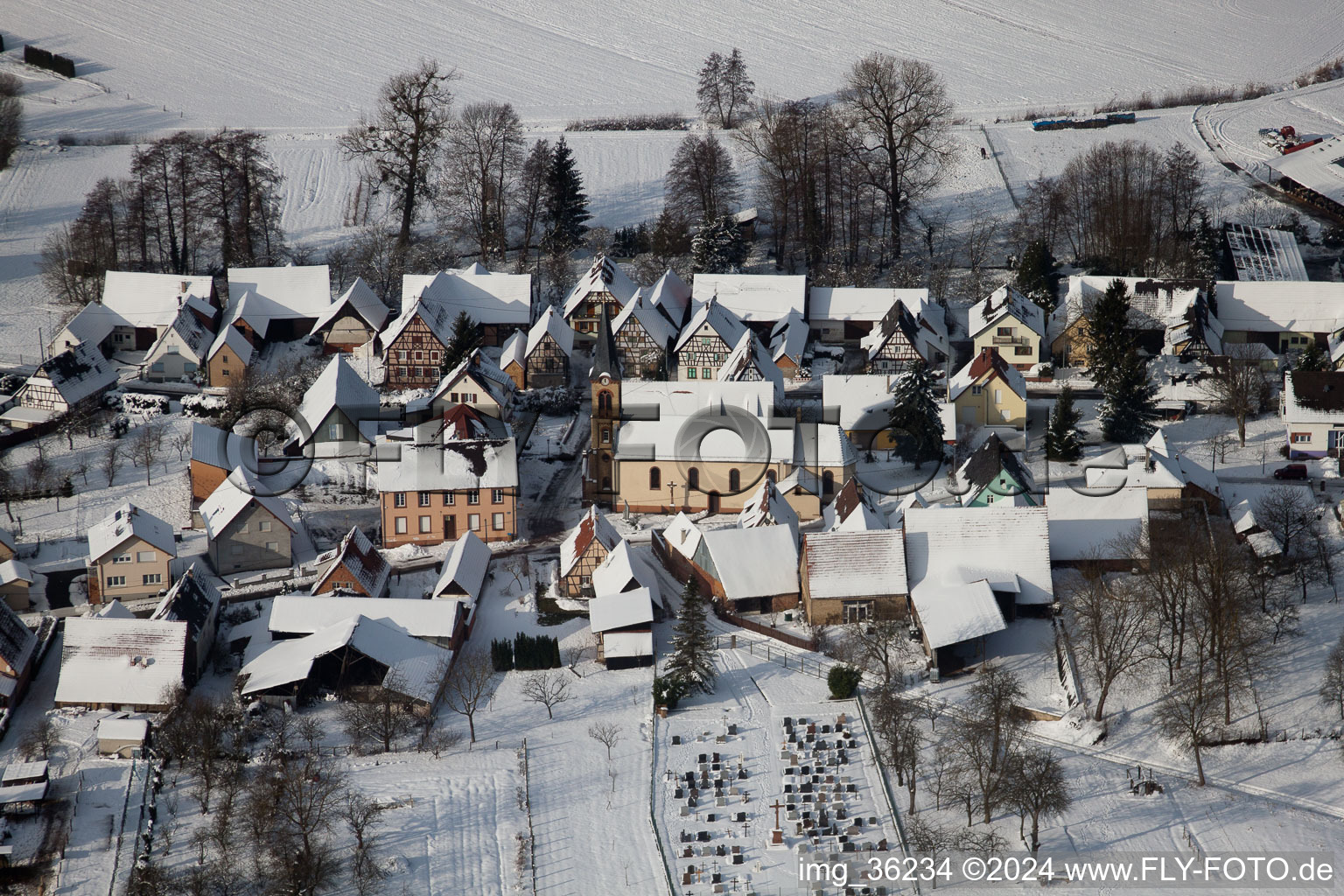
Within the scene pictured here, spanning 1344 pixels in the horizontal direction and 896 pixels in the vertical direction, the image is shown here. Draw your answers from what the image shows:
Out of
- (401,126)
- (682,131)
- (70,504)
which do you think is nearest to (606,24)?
(682,131)

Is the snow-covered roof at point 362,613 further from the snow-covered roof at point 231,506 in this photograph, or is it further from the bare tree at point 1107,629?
the bare tree at point 1107,629

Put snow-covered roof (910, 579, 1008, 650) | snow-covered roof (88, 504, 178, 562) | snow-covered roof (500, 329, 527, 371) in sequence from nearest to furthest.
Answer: snow-covered roof (910, 579, 1008, 650) < snow-covered roof (88, 504, 178, 562) < snow-covered roof (500, 329, 527, 371)

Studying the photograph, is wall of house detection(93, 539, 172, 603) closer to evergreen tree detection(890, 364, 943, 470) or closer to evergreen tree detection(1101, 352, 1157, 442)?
evergreen tree detection(890, 364, 943, 470)

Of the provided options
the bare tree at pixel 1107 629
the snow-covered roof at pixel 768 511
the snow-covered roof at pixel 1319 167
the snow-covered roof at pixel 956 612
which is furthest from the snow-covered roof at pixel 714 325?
the snow-covered roof at pixel 1319 167

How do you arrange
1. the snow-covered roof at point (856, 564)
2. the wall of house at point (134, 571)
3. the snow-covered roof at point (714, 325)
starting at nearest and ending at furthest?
the snow-covered roof at point (856, 564) < the wall of house at point (134, 571) < the snow-covered roof at point (714, 325)

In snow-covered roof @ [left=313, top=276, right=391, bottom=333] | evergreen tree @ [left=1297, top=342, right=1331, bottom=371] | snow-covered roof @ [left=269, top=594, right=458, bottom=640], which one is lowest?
snow-covered roof @ [left=269, top=594, right=458, bottom=640]

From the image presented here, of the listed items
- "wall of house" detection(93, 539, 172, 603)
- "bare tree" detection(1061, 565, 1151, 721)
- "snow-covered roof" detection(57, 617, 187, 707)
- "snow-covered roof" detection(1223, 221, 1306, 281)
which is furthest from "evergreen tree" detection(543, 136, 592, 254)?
"bare tree" detection(1061, 565, 1151, 721)

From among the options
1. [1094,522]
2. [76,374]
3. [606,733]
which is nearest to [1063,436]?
[1094,522]
